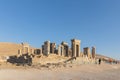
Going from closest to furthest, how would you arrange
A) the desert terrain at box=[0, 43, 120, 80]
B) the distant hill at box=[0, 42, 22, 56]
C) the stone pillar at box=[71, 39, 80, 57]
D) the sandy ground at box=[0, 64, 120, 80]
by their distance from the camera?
the sandy ground at box=[0, 64, 120, 80] < the desert terrain at box=[0, 43, 120, 80] < the stone pillar at box=[71, 39, 80, 57] < the distant hill at box=[0, 42, 22, 56]

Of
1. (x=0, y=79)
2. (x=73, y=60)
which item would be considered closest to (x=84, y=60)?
(x=73, y=60)

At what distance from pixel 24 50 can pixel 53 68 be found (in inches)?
712

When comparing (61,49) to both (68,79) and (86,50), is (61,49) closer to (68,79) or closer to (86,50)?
(86,50)

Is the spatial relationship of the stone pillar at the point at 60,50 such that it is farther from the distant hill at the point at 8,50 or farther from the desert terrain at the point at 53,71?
the distant hill at the point at 8,50

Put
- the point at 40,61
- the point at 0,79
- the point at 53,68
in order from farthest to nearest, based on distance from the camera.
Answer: the point at 40,61 → the point at 53,68 → the point at 0,79

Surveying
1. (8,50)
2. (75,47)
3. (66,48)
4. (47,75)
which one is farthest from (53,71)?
(8,50)

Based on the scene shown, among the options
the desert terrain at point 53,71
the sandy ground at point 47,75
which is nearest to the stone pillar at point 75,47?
the desert terrain at point 53,71

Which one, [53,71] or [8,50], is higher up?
[8,50]

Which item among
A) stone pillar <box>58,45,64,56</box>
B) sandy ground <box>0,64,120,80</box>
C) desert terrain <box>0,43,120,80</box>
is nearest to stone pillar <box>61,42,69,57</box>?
stone pillar <box>58,45,64,56</box>

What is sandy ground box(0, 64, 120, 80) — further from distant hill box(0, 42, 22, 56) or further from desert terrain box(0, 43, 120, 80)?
distant hill box(0, 42, 22, 56)

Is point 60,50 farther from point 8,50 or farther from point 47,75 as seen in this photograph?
point 8,50

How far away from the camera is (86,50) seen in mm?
44906

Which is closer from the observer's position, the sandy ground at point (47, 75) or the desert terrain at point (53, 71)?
the sandy ground at point (47, 75)

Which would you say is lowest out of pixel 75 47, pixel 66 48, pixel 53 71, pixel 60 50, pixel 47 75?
pixel 47 75
